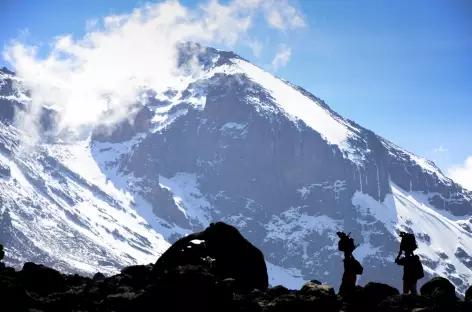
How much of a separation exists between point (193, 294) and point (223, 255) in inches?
392

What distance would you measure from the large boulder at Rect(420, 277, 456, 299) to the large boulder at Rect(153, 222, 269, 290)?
737 centimetres

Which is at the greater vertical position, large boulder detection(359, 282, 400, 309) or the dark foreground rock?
large boulder detection(359, 282, 400, 309)

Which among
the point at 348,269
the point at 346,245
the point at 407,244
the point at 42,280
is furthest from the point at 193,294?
the point at 407,244

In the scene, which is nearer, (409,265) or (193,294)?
(193,294)

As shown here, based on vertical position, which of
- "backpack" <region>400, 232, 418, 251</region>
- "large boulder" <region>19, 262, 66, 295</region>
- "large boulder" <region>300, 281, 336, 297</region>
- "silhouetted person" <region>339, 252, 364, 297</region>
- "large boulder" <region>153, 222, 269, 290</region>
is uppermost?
"backpack" <region>400, 232, 418, 251</region>

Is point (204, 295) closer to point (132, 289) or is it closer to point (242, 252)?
point (132, 289)

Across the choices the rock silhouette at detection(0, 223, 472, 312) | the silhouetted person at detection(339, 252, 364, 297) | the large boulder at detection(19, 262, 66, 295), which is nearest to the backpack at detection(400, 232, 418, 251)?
the rock silhouette at detection(0, 223, 472, 312)

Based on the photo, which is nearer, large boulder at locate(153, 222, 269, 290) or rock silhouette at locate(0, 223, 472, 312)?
rock silhouette at locate(0, 223, 472, 312)

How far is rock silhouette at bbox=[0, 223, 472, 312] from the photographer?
24.1 meters

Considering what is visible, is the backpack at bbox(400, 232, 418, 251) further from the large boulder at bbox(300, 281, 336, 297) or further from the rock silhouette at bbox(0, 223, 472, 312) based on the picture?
the large boulder at bbox(300, 281, 336, 297)

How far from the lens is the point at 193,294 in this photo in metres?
24.1

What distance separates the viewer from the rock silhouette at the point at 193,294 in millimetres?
24094

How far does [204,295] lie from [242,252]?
10522mm

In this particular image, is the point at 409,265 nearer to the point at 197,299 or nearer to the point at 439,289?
the point at 439,289
